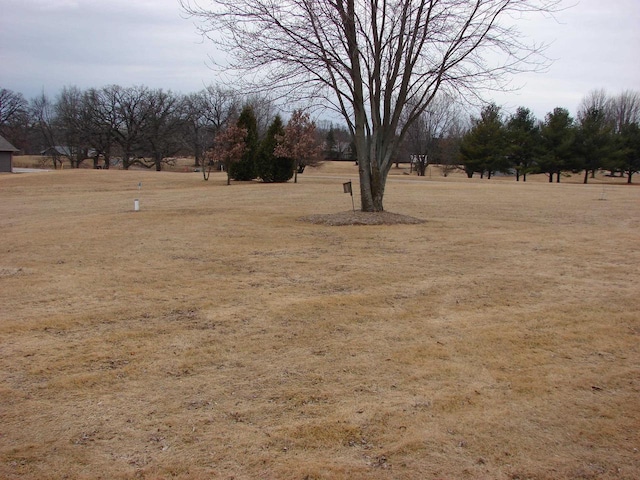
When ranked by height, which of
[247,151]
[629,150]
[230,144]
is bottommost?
[247,151]

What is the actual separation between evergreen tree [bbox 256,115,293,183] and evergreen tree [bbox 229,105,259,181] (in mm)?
616

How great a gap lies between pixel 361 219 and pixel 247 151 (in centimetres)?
2669

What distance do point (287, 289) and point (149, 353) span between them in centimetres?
244

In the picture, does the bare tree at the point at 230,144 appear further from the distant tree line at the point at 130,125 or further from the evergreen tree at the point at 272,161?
the distant tree line at the point at 130,125

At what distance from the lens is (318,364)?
14.0 ft

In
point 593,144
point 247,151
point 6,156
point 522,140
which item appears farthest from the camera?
point 522,140

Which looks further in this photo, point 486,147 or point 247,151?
point 486,147

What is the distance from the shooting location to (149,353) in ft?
14.6

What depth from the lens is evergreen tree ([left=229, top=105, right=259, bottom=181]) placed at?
37.8 metres

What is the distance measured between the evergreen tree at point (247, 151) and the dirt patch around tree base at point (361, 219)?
24555 mm

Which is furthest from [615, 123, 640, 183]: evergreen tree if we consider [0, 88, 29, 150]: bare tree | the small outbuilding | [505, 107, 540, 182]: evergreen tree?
[0, 88, 29, 150]: bare tree

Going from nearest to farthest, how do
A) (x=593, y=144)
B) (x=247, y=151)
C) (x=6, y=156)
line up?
(x=247, y=151), (x=593, y=144), (x=6, y=156)

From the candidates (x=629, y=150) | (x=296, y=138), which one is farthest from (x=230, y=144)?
(x=629, y=150)

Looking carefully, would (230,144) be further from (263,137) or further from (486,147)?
(486,147)
